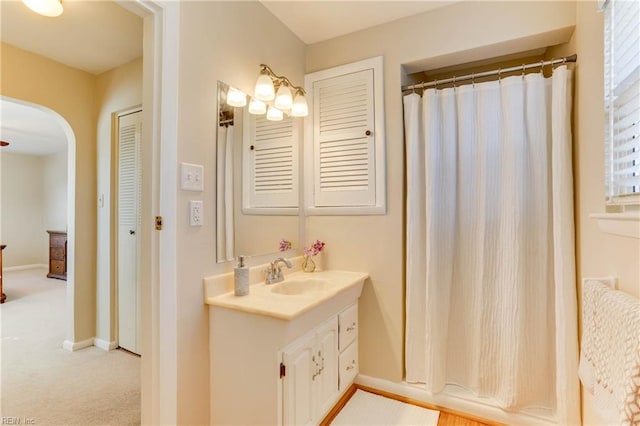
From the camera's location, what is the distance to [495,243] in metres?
1.76

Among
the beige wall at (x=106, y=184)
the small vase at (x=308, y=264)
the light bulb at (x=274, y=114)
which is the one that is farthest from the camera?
the beige wall at (x=106, y=184)

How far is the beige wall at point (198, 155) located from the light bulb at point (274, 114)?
1.05ft

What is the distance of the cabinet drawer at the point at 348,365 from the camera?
1793 mm

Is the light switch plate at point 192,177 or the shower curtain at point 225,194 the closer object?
the light switch plate at point 192,177

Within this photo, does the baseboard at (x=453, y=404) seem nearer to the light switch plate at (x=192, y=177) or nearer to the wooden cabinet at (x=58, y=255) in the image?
the light switch plate at (x=192, y=177)

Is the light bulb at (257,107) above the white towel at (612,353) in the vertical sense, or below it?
above

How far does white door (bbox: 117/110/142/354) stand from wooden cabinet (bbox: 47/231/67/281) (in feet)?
12.9

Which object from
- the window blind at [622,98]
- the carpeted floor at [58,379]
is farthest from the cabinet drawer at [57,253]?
the window blind at [622,98]

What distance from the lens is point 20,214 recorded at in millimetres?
6070

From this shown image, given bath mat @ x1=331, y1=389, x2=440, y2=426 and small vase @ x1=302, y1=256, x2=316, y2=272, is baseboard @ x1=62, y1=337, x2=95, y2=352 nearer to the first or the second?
small vase @ x1=302, y1=256, x2=316, y2=272

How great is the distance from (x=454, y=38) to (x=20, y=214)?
8281 millimetres

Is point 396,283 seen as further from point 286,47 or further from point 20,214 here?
point 20,214

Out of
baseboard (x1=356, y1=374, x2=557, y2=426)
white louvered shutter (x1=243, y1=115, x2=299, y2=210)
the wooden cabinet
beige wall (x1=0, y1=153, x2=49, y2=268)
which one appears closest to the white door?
white louvered shutter (x1=243, y1=115, x2=299, y2=210)

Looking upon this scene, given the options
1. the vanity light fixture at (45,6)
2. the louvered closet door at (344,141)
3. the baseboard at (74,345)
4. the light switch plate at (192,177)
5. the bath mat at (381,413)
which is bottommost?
the bath mat at (381,413)
